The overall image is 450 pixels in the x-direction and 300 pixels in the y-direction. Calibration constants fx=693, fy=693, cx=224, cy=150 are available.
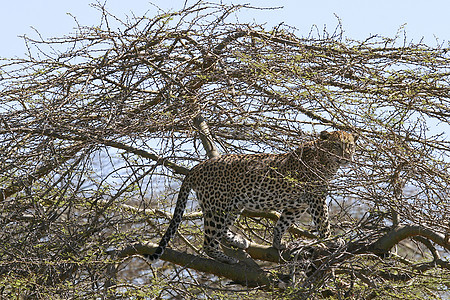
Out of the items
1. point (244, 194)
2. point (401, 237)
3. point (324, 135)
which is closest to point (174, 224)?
point (244, 194)

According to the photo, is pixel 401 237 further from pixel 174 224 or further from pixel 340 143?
pixel 174 224

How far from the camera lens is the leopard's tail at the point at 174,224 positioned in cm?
808

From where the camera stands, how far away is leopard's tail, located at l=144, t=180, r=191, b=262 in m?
8.08

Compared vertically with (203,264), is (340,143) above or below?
above

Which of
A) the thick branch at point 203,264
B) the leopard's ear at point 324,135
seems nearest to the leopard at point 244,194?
the leopard's ear at point 324,135

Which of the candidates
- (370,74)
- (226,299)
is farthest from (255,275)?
(370,74)

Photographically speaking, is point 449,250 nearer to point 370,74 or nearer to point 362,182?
point 362,182

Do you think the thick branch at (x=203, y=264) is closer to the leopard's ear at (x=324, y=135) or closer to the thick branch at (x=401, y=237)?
the thick branch at (x=401, y=237)

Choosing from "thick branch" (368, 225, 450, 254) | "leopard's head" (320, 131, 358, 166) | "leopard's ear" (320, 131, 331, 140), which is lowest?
Answer: "thick branch" (368, 225, 450, 254)

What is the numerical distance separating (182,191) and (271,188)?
1.12 m

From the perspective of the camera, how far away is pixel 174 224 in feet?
27.3

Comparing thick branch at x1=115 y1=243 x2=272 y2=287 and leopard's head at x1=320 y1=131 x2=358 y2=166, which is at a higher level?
leopard's head at x1=320 y1=131 x2=358 y2=166

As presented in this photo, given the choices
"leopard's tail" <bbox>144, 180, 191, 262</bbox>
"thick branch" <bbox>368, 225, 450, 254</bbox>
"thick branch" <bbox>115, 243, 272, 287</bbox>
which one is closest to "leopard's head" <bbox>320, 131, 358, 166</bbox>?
"thick branch" <bbox>368, 225, 450, 254</bbox>

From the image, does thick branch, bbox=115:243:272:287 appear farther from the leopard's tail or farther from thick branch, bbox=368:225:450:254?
thick branch, bbox=368:225:450:254
